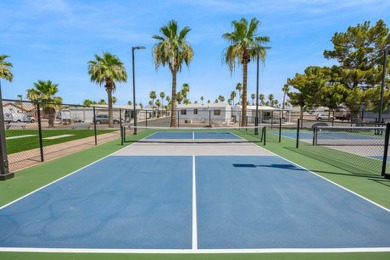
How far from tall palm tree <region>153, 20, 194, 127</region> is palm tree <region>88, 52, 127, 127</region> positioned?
20.7 ft

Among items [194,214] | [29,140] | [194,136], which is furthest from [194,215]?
[29,140]

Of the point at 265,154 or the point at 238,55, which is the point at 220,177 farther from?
the point at 238,55

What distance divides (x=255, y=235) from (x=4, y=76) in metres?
30.2

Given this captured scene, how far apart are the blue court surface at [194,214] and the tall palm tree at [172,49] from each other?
1967 centimetres

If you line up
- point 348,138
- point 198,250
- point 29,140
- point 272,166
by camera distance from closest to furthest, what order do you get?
point 198,250
point 272,166
point 29,140
point 348,138

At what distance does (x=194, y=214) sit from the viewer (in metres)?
5.09

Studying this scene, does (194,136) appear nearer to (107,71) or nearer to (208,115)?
(107,71)

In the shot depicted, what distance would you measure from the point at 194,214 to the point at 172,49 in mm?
22932

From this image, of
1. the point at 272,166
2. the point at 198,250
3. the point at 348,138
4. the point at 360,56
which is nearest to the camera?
the point at 198,250

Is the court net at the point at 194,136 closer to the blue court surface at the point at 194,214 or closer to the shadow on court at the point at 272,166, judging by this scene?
the shadow on court at the point at 272,166

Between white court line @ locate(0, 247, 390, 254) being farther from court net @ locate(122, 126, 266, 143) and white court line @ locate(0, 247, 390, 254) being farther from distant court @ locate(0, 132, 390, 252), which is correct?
court net @ locate(122, 126, 266, 143)

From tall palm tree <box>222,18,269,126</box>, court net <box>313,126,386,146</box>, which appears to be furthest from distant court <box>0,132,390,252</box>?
tall palm tree <box>222,18,269,126</box>

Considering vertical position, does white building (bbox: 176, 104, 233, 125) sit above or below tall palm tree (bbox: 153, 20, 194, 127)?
below

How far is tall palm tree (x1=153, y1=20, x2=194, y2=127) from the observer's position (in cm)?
2516
